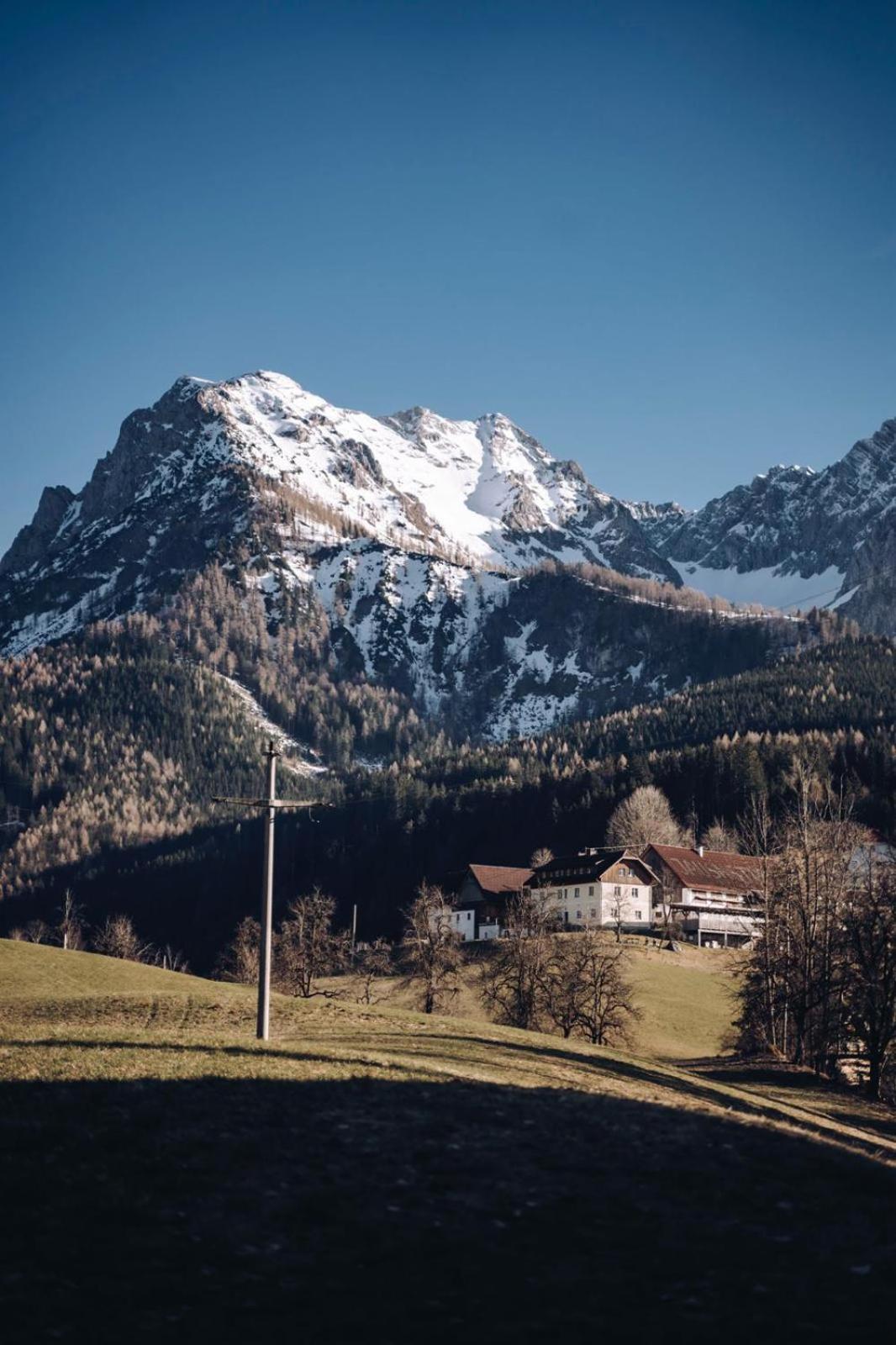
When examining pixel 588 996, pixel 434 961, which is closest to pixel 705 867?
pixel 434 961

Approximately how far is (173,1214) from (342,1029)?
27.6 meters

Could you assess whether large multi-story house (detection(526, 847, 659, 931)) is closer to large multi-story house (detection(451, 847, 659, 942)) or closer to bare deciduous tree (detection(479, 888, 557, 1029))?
large multi-story house (detection(451, 847, 659, 942))

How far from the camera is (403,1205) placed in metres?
20.6

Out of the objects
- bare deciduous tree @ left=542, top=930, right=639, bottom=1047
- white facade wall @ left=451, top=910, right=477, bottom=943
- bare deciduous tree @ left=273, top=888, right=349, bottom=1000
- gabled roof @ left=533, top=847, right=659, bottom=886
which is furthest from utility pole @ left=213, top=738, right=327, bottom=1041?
white facade wall @ left=451, top=910, right=477, bottom=943

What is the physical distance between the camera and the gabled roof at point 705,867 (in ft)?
554

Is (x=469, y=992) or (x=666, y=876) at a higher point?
(x=666, y=876)

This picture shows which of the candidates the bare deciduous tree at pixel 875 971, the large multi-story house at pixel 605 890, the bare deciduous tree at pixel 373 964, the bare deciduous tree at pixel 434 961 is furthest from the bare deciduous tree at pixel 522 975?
the large multi-story house at pixel 605 890

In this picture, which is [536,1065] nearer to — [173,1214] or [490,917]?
[173,1214]

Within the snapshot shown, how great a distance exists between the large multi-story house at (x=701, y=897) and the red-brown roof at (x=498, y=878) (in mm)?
20012

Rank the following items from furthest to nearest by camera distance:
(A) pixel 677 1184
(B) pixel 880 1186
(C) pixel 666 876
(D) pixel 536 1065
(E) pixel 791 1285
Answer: (C) pixel 666 876, (D) pixel 536 1065, (B) pixel 880 1186, (A) pixel 677 1184, (E) pixel 791 1285

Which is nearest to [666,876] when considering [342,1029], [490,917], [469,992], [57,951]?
[490,917]

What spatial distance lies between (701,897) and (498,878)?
110 feet

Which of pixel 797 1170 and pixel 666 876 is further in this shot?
pixel 666 876

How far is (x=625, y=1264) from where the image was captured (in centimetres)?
1839
